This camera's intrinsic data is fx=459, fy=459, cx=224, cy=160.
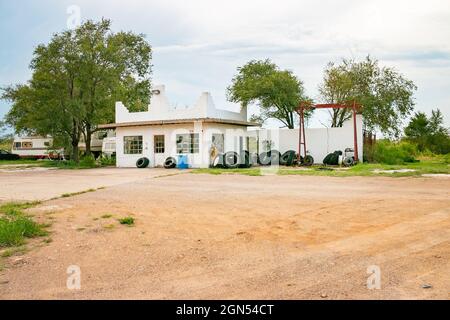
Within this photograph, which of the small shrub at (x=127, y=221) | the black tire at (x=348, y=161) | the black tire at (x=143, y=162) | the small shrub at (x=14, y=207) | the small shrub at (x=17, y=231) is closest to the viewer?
the small shrub at (x=17, y=231)

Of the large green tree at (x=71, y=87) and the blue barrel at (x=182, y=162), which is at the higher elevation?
the large green tree at (x=71, y=87)

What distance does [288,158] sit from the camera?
27.0 meters

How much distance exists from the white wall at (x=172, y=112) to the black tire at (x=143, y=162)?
102 inches

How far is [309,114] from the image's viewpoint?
116ft

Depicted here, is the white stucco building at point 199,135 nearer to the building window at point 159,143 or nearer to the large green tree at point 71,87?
the building window at point 159,143

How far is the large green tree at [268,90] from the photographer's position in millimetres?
32250

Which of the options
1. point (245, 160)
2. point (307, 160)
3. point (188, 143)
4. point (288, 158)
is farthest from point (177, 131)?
point (307, 160)

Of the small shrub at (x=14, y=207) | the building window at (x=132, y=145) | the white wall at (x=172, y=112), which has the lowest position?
the small shrub at (x=14, y=207)

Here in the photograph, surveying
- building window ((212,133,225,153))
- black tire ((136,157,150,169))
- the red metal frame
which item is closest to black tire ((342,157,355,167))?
the red metal frame

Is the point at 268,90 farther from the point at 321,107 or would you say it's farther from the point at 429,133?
the point at 429,133

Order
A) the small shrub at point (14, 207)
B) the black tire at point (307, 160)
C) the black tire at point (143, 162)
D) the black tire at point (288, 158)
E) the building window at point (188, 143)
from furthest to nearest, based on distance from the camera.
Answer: the black tire at point (143, 162), the building window at point (188, 143), the black tire at point (288, 158), the black tire at point (307, 160), the small shrub at point (14, 207)

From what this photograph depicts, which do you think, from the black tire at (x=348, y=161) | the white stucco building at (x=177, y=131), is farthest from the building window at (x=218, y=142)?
the black tire at (x=348, y=161)

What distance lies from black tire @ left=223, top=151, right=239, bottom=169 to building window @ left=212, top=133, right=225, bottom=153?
1106 millimetres

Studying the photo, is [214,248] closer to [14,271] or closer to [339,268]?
[339,268]
